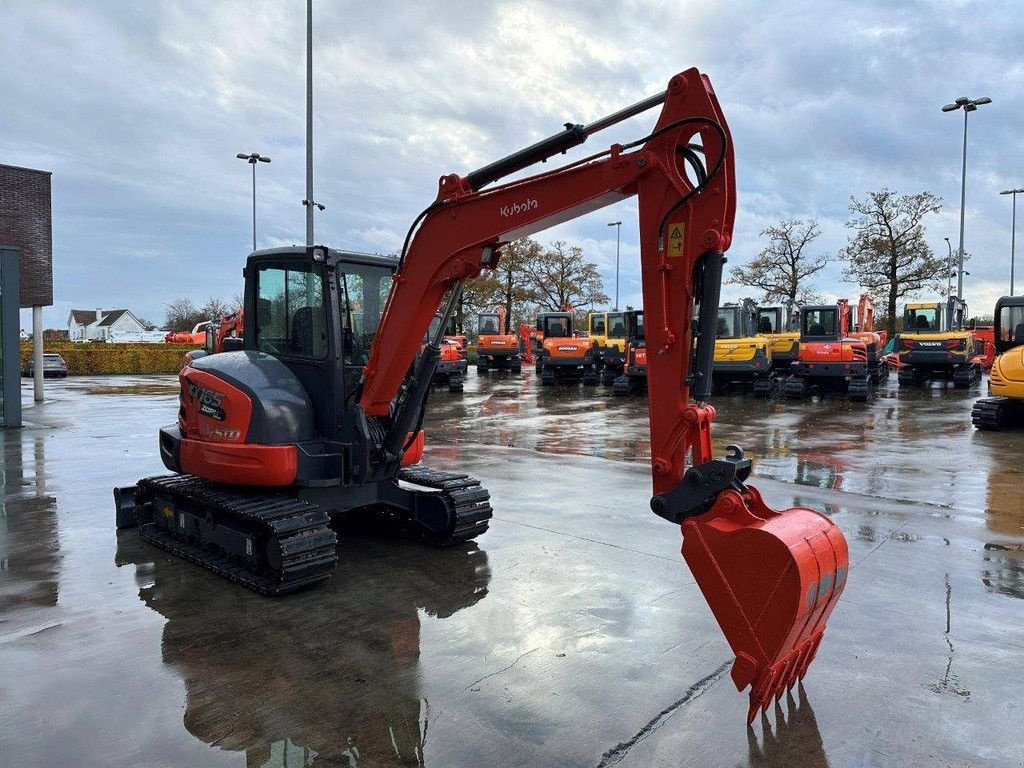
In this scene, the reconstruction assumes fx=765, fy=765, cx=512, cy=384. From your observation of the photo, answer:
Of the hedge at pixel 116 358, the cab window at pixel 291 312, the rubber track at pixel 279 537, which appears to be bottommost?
the rubber track at pixel 279 537

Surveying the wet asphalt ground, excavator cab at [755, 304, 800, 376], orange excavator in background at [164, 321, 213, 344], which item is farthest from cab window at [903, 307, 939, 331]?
orange excavator in background at [164, 321, 213, 344]

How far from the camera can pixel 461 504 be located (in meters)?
6.53

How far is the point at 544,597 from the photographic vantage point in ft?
17.8

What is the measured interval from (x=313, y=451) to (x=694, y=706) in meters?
3.41

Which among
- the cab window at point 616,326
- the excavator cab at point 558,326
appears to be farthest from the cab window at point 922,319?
the excavator cab at point 558,326

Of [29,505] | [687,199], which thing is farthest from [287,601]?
[29,505]

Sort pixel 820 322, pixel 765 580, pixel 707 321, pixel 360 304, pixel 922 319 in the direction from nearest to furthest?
pixel 765 580, pixel 707 321, pixel 360 304, pixel 820 322, pixel 922 319

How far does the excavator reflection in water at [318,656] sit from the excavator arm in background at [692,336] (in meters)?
1.65

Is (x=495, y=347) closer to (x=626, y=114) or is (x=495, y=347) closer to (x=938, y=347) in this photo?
(x=938, y=347)

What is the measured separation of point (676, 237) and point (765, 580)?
1890 mm

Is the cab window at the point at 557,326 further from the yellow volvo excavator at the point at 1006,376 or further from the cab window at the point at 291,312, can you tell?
the cab window at the point at 291,312

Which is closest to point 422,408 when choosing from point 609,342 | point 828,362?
point 828,362

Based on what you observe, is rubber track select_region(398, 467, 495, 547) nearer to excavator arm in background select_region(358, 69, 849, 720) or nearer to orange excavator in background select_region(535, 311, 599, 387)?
excavator arm in background select_region(358, 69, 849, 720)

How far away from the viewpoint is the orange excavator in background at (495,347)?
34188 millimetres
